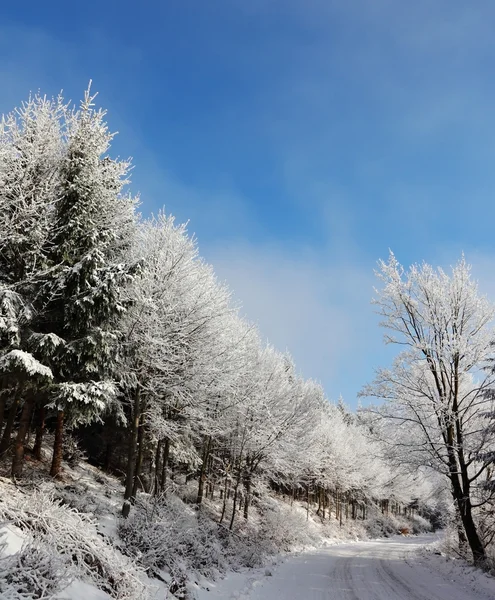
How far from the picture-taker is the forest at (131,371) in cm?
963

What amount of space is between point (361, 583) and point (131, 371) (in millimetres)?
9640

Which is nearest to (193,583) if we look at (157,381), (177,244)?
(157,381)

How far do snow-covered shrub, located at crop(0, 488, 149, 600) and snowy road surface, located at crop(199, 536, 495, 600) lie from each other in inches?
145

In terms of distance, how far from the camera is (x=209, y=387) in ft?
48.2

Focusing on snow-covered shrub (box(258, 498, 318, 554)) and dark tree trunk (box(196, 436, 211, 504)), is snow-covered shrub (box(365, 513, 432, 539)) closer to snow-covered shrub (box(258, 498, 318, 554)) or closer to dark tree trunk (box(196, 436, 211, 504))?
snow-covered shrub (box(258, 498, 318, 554))

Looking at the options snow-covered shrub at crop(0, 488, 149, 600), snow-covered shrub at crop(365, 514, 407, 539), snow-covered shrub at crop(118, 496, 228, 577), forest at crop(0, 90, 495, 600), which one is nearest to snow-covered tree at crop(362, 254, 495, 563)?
forest at crop(0, 90, 495, 600)

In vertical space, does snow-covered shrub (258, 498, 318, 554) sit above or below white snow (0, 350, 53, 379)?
below

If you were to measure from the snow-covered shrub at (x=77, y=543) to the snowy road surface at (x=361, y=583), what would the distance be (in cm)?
368

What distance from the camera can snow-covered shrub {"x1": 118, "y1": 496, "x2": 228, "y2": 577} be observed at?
33.2ft

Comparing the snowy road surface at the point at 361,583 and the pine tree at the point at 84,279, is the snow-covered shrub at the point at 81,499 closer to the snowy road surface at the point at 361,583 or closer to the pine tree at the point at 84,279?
the pine tree at the point at 84,279

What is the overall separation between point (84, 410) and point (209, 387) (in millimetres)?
4701

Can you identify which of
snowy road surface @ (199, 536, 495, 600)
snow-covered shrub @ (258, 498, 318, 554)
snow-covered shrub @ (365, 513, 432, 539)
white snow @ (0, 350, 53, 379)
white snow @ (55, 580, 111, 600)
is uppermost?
white snow @ (0, 350, 53, 379)

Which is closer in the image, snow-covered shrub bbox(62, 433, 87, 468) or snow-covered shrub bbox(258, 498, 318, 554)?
snow-covered shrub bbox(62, 433, 87, 468)

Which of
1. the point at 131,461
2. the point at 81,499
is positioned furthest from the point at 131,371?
the point at 81,499
